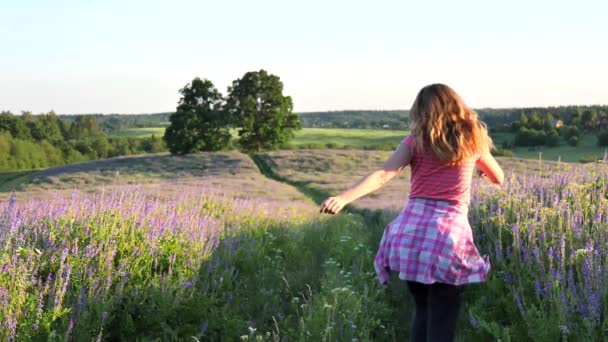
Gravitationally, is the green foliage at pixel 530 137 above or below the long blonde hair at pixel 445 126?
below

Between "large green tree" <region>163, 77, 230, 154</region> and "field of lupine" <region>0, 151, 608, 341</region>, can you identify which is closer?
"field of lupine" <region>0, 151, 608, 341</region>

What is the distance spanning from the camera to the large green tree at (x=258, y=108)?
57.0m

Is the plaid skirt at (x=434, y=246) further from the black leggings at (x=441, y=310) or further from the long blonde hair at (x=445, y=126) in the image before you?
the long blonde hair at (x=445, y=126)

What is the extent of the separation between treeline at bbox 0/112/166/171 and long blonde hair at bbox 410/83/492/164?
90.4 meters

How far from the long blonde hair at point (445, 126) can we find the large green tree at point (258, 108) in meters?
53.2

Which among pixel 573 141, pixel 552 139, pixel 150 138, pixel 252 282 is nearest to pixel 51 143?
pixel 150 138

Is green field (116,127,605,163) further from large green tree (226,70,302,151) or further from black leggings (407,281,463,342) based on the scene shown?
black leggings (407,281,463,342)

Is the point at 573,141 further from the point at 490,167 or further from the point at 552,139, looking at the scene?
the point at 490,167

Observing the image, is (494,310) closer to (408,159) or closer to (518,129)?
(408,159)

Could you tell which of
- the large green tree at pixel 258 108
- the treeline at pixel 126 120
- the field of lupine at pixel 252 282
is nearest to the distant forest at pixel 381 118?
the treeline at pixel 126 120

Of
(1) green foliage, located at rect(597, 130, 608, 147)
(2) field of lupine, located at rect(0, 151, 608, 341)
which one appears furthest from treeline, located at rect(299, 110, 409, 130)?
(2) field of lupine, located at rect(0, 151, 608, 341)

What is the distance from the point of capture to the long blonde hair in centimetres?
374

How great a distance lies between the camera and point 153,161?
52.2 metres

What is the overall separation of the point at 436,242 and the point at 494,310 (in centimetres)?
227
